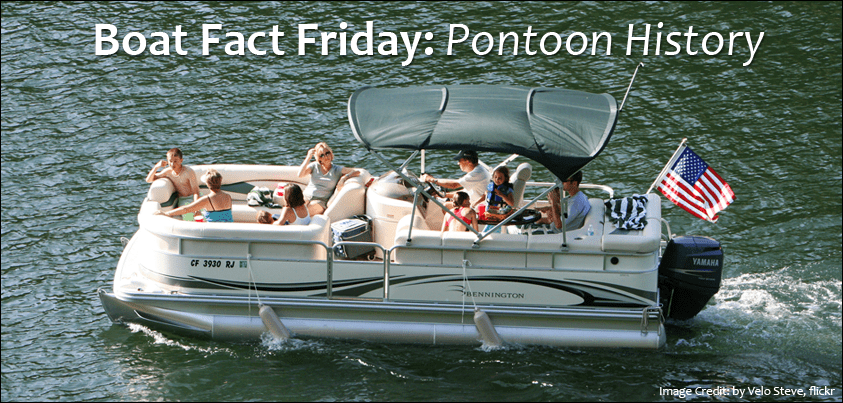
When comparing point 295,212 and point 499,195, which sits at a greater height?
point 499,195

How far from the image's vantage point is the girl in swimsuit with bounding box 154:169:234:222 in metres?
10.5

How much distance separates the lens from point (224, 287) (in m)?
10.3

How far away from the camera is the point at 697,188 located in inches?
424

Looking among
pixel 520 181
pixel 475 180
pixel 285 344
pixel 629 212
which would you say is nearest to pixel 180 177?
pixel 285 344

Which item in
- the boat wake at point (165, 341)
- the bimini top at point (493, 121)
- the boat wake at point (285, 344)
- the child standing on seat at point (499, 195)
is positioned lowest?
the boat wake at point (165, 341)

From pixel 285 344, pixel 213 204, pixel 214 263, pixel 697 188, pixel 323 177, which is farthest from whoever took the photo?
pixel 323 177

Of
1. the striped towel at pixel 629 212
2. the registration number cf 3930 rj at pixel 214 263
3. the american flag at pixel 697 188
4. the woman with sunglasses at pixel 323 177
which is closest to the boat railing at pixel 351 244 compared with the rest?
the registration number cf 3930 rj at pixel 214 263

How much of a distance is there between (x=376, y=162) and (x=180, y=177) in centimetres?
487

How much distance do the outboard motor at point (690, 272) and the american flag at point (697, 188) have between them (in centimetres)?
59

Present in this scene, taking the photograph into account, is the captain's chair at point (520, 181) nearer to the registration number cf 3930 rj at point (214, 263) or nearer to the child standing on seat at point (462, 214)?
the child standing on seat at point (462, 214)

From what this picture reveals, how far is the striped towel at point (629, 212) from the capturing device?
33.1 feet

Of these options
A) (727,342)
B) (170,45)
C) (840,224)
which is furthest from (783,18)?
(170,45)

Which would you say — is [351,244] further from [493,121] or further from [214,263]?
[493,121]

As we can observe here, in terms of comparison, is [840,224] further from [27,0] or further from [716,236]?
[27,0]
